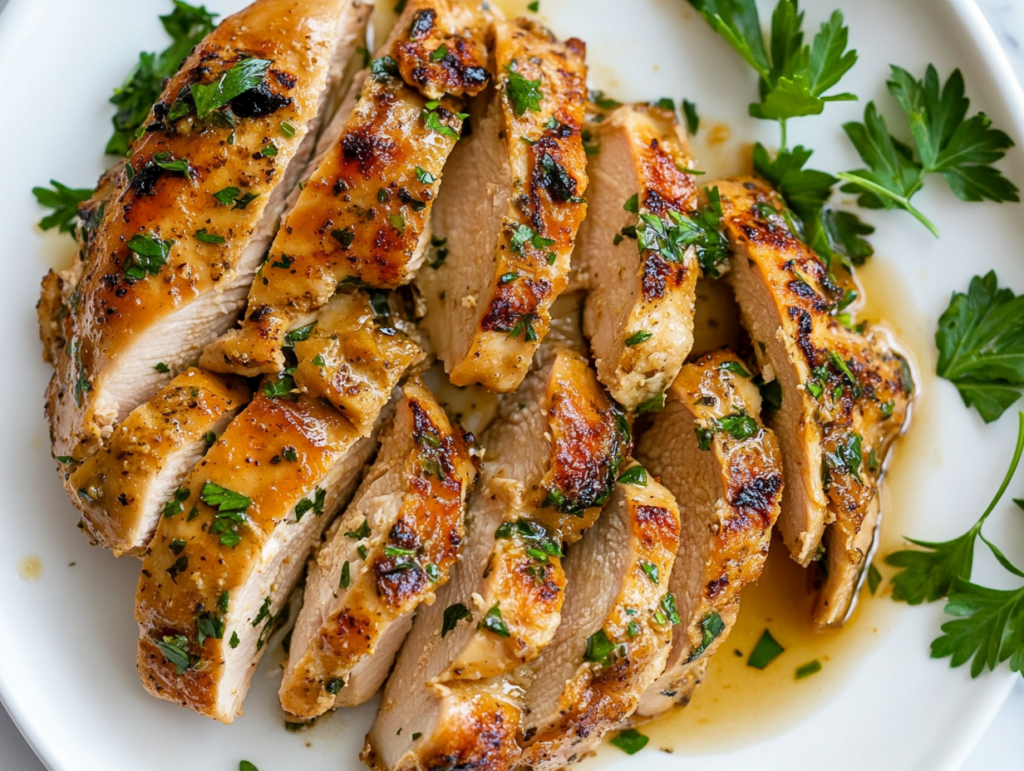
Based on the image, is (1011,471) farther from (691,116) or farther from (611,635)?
(691,116)

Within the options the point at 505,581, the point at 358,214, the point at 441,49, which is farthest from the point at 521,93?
the point at 505,581

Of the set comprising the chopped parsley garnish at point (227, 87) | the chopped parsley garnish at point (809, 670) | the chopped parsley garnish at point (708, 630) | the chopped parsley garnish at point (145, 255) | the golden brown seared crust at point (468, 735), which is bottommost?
the golden brown seared crust at point (468, 735)

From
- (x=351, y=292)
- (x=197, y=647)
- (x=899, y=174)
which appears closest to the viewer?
(x=197, y=647)

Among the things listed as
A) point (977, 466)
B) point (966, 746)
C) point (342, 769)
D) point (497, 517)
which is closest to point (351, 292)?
point (497, 517)

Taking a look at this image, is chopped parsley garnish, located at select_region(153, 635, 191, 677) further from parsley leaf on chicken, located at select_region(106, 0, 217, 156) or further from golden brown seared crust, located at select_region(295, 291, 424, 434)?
parsley leaf on chicken, located at select_region(106, 0, 217, 156)

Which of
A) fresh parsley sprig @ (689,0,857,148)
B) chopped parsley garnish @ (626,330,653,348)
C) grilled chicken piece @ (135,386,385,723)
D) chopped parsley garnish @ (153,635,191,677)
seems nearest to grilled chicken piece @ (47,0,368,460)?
grilled chicken piece @ (135,386,385,723)

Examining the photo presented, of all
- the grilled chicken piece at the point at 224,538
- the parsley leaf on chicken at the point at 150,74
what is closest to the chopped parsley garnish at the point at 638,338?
the grilled chicken piece at the point at 224,538

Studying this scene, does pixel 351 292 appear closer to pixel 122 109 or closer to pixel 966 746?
pixel 122 109

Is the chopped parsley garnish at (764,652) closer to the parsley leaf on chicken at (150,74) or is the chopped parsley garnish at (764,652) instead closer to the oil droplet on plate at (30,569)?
the oil droplet on plate at (30,569)
